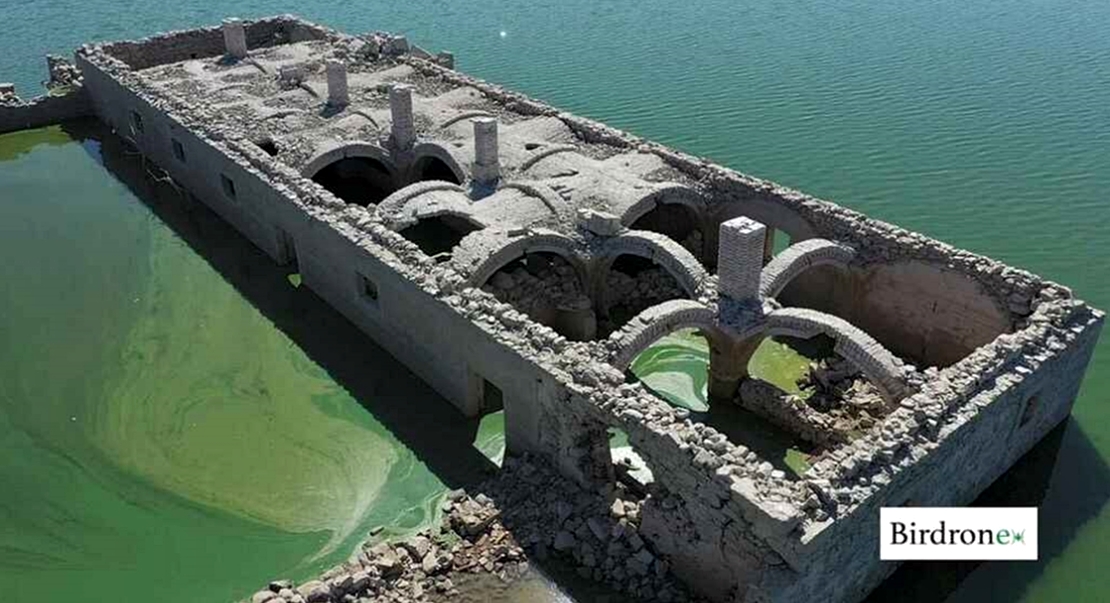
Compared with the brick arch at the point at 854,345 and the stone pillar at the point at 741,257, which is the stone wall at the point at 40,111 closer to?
the stone pillar at the point at 741,257

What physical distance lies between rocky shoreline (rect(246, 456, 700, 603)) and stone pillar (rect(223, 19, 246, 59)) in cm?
2183

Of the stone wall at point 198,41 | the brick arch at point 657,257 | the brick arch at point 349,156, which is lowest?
the brick arch at point 657,257

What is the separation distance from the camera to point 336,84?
2648 cm

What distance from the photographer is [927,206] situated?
24.8 m

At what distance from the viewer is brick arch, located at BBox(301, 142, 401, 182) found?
2338 cm

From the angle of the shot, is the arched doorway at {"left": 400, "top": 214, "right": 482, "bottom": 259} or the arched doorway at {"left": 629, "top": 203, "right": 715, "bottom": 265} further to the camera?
the arched doorway at {"left": 400, "top": 214, "right": 482, "bottom": 259}

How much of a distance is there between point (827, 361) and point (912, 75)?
1863 cm

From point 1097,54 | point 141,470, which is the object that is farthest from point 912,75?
point 141,470

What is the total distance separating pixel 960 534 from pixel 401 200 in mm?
12998

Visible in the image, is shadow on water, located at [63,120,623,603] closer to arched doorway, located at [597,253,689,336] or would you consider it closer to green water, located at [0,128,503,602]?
green water, located at [0,128,503,602]

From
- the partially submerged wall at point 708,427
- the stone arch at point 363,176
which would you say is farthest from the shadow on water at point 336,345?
the stone arch at point 363,176

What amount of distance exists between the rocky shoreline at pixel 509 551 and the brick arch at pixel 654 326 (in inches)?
95.5

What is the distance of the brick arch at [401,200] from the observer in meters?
20.2

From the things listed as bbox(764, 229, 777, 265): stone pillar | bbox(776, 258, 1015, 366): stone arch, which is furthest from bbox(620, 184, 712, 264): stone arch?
bbox(776, 258, 1015, 366): stone arch
